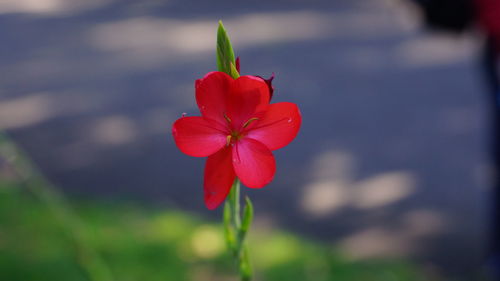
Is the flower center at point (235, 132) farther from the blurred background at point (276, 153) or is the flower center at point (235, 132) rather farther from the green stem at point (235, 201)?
the blurred background at point (276, 153)

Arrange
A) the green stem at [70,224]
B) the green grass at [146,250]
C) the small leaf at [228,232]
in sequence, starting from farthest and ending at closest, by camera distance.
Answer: the green grass at [146,250] → the green stem at [70,224] → the small leaf at [228,232]

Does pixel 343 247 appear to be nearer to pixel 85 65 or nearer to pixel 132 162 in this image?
pixel 132 162

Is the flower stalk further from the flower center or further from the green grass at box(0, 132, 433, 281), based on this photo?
the green grass at box(0, 132, 433, 281)

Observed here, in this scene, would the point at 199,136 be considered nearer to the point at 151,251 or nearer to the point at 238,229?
the point at 238,229

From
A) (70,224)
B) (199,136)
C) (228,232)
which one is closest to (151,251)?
(70,224)

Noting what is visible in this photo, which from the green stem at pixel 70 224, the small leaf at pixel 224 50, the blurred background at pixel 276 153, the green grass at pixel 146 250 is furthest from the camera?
the blurred background at pixel 276 153

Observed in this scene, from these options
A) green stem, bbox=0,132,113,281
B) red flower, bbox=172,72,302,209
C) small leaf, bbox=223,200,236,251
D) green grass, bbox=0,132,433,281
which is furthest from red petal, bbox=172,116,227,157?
green grass, bbox=0,132,433,281

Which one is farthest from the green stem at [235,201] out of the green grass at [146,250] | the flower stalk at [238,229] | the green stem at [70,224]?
the green grass at [146,250]
